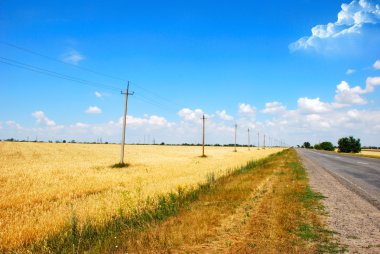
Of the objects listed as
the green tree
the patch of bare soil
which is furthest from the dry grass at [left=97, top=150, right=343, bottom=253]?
the green tree

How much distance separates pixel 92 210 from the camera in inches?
385

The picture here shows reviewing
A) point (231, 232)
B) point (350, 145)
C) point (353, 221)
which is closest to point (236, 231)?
point (231, 232)

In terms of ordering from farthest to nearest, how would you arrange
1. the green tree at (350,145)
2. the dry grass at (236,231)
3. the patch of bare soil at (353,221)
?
the green tree at (350,145), the patch of bare soil at (353,221), the dry grass at (236,231)

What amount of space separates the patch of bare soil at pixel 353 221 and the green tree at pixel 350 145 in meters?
105

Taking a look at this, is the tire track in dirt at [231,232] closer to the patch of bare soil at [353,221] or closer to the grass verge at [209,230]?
the grass verge at [209,230]

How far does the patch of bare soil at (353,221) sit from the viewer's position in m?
6.11

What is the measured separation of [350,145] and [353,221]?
364 ft

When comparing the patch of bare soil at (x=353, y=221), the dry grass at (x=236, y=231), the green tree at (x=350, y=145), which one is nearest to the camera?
the dry grass at (x=236, y=231)

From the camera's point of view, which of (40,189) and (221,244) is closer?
(221,244)

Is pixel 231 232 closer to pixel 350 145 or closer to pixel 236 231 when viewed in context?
pixel 236 231

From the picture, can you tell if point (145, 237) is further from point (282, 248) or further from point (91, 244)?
point (282, 248)

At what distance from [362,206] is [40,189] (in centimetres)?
1314

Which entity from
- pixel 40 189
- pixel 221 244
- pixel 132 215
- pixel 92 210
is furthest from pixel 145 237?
pixel 40 189

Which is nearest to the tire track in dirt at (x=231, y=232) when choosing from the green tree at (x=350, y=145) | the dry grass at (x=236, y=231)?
the dry grass at (x=236, y=231)
